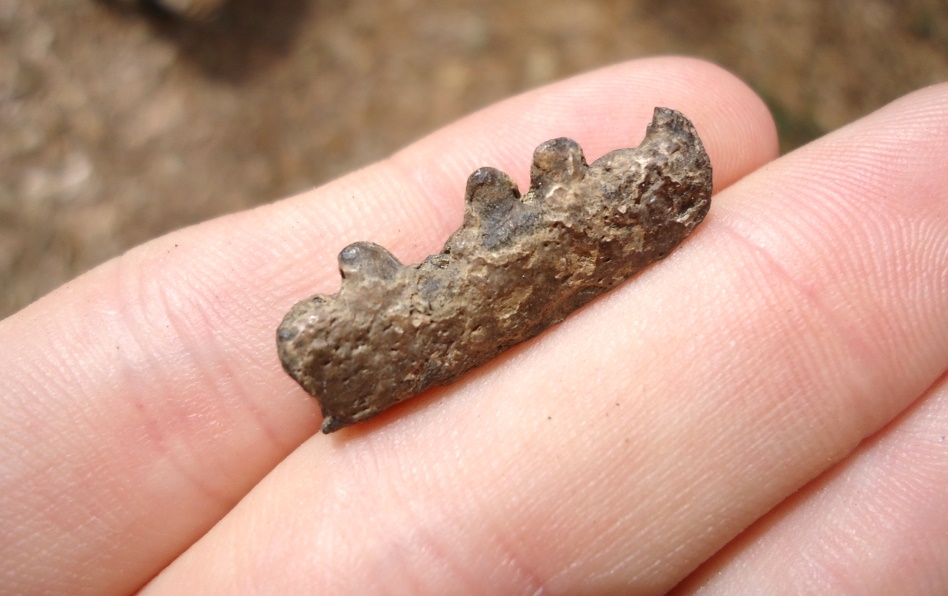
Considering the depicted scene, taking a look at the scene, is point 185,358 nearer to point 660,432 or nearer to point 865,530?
point 660,432

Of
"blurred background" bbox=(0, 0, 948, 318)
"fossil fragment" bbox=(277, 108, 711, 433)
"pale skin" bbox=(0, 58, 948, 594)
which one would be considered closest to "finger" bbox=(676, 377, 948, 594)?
"pale skin" bbox=(0, 58, 948, 594)

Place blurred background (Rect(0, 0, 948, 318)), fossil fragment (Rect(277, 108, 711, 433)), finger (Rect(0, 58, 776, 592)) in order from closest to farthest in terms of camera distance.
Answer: fossil fragment (Rect(277, 108, 711, 433)), finger (Rect(0, 58, 776, 592)), blurred background (Rect(0, 0, 948, 318))

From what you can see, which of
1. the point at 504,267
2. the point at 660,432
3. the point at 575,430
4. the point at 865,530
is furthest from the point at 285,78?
the point at 865,530

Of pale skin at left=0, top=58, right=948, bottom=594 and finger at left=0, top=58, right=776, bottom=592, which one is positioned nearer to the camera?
pale skin at left=0, top=58, right=948, bottom=594

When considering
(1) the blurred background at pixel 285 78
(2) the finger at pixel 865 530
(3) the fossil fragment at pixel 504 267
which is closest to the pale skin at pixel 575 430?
(2) the finger at pixel 865 530

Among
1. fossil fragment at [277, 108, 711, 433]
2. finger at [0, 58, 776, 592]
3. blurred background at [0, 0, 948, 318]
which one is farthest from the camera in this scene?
blurred background at [0, 0, 948, 318]

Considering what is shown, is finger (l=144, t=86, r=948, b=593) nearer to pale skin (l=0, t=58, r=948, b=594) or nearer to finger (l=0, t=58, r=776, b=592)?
pale skin (l=0, t=58, r=948, b=594)

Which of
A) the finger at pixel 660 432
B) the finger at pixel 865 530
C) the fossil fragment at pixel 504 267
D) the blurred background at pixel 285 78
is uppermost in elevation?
the blurred background at pixel 285 78

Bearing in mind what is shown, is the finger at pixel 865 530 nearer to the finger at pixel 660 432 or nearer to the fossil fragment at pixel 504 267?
the finger at pixel 660 432
